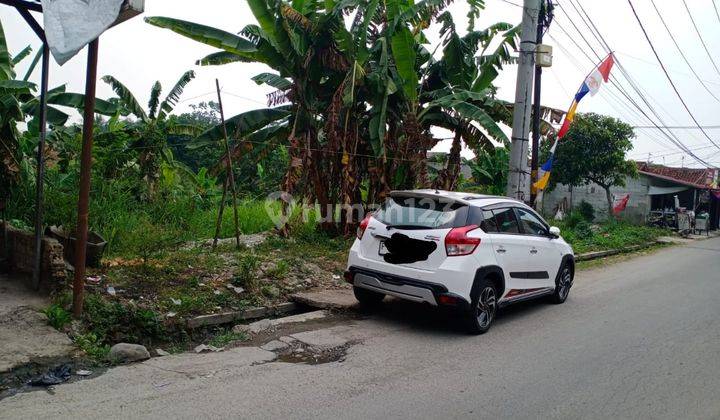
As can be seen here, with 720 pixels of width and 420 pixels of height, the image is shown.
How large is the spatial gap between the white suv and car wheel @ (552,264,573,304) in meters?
1.19

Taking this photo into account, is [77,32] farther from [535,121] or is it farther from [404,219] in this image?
[535,121]

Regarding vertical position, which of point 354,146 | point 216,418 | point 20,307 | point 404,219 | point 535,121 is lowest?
point 216,418

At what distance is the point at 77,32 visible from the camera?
4781mm

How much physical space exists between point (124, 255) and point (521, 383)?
216 inches

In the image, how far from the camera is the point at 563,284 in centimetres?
875

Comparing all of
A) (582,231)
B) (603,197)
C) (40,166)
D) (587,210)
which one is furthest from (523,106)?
(603,197)

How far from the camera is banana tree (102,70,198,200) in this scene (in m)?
11.6

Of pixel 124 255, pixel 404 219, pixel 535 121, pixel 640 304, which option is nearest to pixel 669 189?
pixel 535 121

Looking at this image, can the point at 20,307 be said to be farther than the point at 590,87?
No

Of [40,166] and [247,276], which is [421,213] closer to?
[247,276]

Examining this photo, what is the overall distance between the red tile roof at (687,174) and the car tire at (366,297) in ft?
85.4

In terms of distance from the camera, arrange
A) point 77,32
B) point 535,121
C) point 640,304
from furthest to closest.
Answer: point 535,121 < point 640,304 < point 77,32

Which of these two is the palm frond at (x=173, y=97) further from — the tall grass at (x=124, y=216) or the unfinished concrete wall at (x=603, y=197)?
the unfinished concrete wall at (x=603, y=197)

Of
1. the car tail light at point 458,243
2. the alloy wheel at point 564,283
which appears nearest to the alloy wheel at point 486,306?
the car tail light at point 458,243
